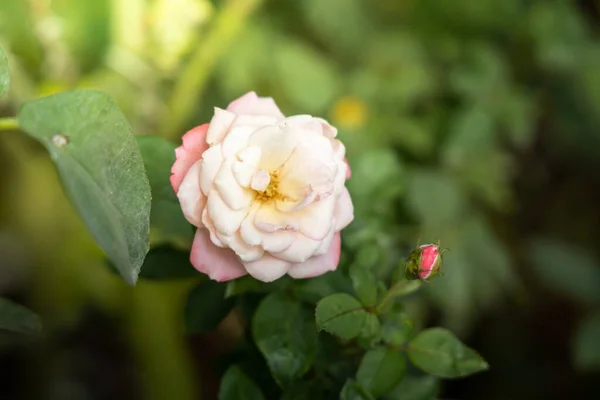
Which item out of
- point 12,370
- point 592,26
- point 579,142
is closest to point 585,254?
point 579,142

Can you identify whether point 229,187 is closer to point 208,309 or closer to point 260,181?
point 260,181

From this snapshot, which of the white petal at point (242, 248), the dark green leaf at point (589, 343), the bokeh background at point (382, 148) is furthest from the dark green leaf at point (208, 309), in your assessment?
the dark green leaf at point (589, 343)

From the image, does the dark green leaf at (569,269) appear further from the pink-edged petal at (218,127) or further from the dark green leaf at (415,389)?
the pink-edged petal at (218,127)

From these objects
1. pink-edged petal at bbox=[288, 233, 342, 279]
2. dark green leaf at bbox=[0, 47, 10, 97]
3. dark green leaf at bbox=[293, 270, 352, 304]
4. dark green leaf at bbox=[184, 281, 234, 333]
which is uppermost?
dark green leaf at bbox=[0, 47, 10, 97]

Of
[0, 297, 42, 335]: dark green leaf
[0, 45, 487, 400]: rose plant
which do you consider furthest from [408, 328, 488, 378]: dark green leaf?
[0, 297, 42, 335]: dark green leaf

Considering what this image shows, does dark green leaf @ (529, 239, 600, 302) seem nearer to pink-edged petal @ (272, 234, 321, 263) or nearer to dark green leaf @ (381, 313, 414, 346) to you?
dark green leaf @ (381, 313, 414, 346)

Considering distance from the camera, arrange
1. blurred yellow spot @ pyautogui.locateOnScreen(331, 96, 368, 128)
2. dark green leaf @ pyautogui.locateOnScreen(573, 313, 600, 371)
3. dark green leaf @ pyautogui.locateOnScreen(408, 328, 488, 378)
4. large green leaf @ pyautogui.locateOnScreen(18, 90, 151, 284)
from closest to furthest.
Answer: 1. large green leaf @ pyautogui.locateOnScreen(18, 90, 151, 284)
2. dark green leaf @ pyautogui.locateOnScreen(408, 328, 488, 378)
3. dark green leaf @ pyautogui.locateOnScreen(573, 313, 600, 371)
4. blurred yellow spot @ pyautogui.locateOnScreen(331, 96, 368, 128)
